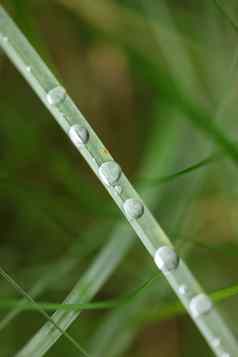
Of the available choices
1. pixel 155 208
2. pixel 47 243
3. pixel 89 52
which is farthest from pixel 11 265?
pixel 89 52

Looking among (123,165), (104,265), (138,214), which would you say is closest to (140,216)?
(138,214)

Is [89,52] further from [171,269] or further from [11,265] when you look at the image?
[171,269]

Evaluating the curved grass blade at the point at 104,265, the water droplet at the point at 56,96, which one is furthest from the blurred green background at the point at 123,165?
the water droplet at the point at 56,96

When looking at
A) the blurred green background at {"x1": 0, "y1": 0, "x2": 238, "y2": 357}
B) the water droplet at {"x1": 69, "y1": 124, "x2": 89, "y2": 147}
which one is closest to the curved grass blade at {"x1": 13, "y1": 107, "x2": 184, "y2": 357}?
the blurred green background at {"x1": 0, "y1": 0, "x2": 238, "y2": 357}

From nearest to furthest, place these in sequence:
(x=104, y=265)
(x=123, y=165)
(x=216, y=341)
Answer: (x=216, y=341) → (x=104, y=265) → (x=123, y=165)

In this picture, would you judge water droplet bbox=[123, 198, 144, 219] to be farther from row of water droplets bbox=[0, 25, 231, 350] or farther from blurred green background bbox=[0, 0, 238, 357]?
blurred green background bbox=[0, 0, 238, 357]

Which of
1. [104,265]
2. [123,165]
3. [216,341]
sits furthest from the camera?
[123,165]

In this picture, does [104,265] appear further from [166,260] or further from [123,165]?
[123,165]
